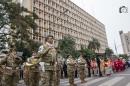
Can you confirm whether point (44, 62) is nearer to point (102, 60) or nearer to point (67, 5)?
point (102, 60)

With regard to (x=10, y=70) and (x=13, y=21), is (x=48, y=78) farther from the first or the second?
(x=13, y=21)

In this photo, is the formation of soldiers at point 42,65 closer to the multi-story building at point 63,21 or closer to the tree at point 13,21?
the tree at point 13,21

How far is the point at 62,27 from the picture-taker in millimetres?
107938

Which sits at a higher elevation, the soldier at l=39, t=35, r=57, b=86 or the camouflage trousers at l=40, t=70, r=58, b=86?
the soldier at l=39, t=35, r=57, b=86

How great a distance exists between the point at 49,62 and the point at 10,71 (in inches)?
57.6

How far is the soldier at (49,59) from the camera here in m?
9.17

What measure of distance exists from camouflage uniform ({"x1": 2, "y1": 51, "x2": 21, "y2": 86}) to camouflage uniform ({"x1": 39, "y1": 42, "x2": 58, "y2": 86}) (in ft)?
3.92

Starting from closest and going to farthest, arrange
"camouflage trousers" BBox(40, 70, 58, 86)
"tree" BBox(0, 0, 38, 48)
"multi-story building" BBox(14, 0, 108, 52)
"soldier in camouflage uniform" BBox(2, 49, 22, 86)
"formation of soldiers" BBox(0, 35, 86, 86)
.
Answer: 1. "camouflage trousers" BBox(40, 70, 58, 86)
2. "formation of soldiers" BBox(0, 35, 86, 86)
3. "soldier in camouflage uniform" BBox(2, 49, 22, 86)
4. "tree" BBox(0, 0, 38, 48)
5. "multi-story building" BBox(14, 0, 108, 52)

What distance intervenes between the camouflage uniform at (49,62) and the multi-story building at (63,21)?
59508mm

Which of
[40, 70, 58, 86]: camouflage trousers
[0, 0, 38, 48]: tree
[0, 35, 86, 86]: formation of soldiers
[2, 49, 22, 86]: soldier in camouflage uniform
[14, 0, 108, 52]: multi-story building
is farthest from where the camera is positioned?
[14, 0, 108, 52]: multi-story building

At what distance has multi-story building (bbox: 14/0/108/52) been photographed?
295 feet

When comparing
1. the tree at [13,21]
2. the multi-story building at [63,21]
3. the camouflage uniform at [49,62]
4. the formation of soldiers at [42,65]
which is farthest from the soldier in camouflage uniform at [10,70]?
the multi-story building at [63,21]

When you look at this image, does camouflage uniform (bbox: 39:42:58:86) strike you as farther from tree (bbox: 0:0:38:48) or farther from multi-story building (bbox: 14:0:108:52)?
multi-story building (bbox: 14:0:108:52)

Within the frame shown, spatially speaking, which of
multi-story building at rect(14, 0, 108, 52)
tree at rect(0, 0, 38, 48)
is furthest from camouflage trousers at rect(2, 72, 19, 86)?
multi-story building at rect(14, 0, 108, 52)
